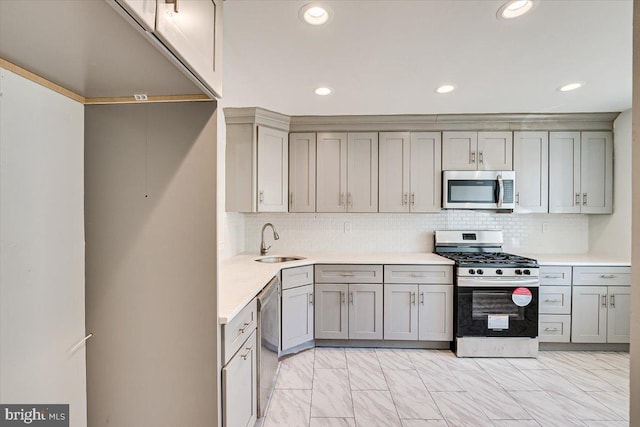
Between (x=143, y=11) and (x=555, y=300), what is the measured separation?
390cm

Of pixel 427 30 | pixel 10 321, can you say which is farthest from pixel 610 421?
pixel 10 321

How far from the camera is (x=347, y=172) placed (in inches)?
134

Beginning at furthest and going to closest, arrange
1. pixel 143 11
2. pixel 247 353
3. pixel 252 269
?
pixel 252 269 < pixel 247 353 < pixel 143 11

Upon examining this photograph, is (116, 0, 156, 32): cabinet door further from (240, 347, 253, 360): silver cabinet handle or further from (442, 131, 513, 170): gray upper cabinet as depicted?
(442, 131, 513, 170): gray upper cabinet

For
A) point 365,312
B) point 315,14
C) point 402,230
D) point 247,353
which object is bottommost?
point 365,312

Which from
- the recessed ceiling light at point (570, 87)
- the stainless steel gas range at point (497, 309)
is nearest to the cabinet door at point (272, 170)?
the stainless steel gas range at point (497, 309)

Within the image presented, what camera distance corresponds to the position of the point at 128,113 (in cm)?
131

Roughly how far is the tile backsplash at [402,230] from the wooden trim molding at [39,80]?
8.11 feet

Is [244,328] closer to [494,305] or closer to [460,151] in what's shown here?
[494,305]

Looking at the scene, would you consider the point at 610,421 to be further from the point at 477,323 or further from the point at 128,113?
the point at 128,113

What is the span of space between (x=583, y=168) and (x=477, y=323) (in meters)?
2.13

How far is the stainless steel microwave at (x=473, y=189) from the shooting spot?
3297 millimetres

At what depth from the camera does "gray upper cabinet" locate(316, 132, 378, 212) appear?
134 inches

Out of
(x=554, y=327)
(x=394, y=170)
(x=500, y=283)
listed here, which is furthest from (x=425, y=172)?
(x=554, y=327)
